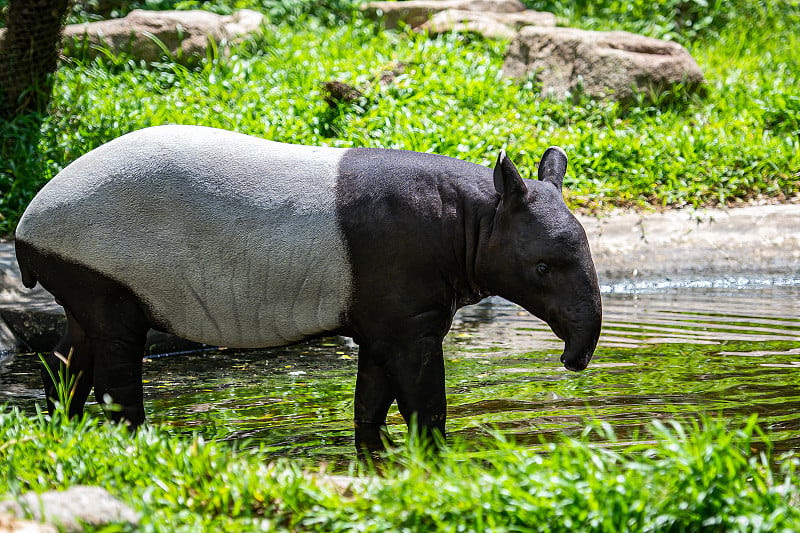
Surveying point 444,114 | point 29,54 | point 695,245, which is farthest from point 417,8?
point 695,245

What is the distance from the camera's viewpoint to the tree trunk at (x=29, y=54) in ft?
32.5

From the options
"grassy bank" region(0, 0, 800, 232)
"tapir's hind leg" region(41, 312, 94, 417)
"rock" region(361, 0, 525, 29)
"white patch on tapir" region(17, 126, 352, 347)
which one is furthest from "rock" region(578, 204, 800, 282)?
"rock" region(361, 0, 525, 29)

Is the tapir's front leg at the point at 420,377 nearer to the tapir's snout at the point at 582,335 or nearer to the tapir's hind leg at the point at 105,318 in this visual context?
the tapir's snout at the point at 582,335

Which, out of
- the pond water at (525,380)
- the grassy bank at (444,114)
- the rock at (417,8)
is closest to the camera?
the pond water at (525,380)

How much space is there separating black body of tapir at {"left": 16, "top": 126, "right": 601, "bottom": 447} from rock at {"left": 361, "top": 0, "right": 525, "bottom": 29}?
10029mm

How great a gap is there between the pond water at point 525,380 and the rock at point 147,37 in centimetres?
591

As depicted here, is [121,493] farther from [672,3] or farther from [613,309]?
[672,3]

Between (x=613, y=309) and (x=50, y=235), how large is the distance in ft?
16.4

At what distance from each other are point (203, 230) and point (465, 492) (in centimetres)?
190

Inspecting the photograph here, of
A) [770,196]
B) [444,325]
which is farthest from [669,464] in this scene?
[770,196]

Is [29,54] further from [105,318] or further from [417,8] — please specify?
[105,318]

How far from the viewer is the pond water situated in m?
5.17

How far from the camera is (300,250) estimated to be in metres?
4.55

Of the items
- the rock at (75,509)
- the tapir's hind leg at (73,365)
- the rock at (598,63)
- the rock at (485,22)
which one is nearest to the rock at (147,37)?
the rock at (485,22)
